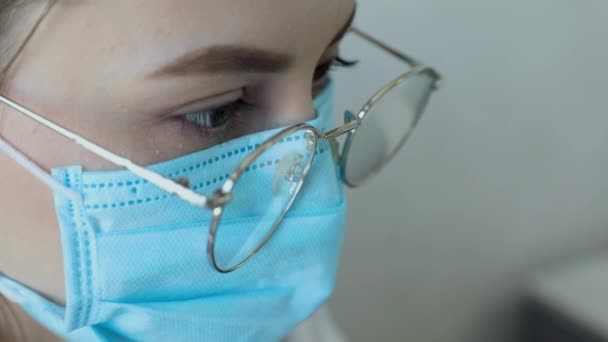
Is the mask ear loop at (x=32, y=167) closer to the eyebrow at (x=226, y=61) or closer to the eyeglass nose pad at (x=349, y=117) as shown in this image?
the eyebrow at (x=226, y=61)

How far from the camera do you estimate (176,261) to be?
2.03 ft

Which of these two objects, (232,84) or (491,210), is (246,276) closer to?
(232,84)

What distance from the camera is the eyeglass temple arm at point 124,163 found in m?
0.53

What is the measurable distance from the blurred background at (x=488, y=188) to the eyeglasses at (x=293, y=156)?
0.22 metres

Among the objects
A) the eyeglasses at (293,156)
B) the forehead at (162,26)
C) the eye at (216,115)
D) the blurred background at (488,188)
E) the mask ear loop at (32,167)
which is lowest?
the blurred background at (488,188)

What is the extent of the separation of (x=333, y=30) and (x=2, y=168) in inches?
12.6

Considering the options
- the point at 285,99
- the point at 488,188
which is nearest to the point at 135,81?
the point at 285,99

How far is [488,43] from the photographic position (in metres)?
1.31

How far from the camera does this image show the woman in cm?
52

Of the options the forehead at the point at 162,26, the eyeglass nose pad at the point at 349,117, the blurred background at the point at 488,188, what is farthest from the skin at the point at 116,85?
the blurred background at the point at 488,188

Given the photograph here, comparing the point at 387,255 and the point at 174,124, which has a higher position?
the point at 174,124

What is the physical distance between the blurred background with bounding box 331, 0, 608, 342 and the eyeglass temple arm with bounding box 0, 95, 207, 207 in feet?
2.05

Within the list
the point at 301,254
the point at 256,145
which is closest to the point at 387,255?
the point at 301,254

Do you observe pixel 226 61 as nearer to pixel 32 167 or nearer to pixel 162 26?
pixel 162 26
